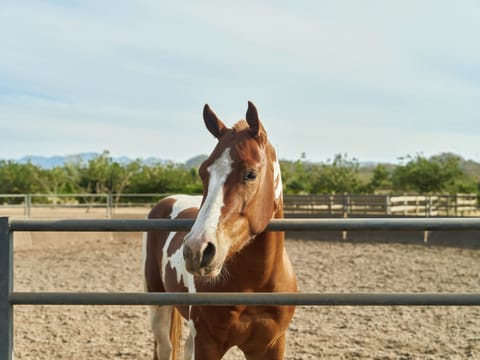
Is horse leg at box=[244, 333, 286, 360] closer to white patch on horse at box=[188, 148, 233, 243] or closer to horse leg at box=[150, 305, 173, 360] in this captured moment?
white patch on horse at box=[188, 148, 233, 243]

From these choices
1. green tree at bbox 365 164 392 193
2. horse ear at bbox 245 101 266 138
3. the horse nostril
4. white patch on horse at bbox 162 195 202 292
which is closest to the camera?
the horse nostril

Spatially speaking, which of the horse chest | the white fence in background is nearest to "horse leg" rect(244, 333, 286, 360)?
the horse chest

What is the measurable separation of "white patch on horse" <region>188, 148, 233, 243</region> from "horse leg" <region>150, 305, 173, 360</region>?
2.18 meters

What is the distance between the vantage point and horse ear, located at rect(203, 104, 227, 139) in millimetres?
2510

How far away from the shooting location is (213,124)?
2.53 meters

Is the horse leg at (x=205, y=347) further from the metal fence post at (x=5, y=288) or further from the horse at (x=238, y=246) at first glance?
the metal fence post at (x=5, y=288)

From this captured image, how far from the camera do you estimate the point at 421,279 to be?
856 centimetres

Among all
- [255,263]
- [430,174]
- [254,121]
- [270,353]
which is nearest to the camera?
[254,121]

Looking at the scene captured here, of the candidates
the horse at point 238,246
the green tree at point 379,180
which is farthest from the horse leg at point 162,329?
the green tree at point 379,180

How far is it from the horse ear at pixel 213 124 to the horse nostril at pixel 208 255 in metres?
0.76

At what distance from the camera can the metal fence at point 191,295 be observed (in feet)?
6.41

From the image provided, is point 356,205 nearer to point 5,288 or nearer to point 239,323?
point 239,323

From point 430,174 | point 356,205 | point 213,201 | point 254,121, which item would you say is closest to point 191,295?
point 213,201

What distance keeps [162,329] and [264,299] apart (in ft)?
7.55
